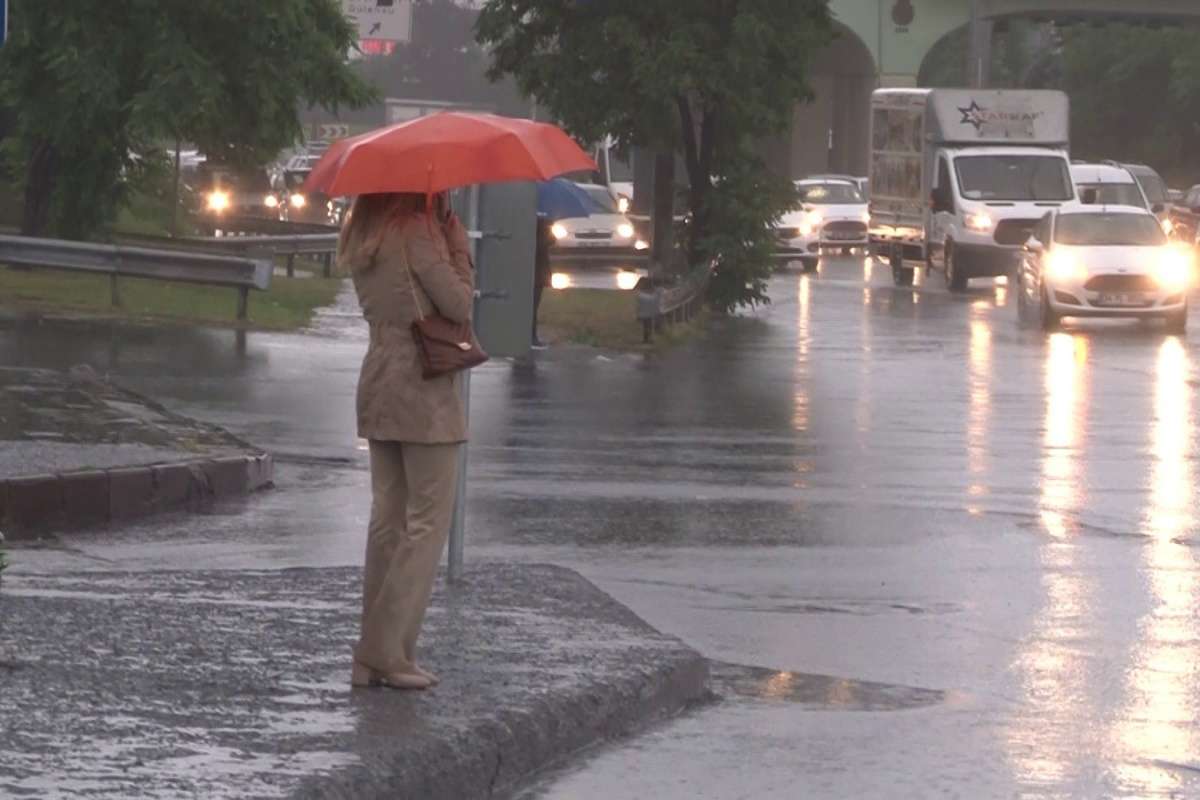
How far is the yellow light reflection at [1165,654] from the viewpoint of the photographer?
25.6ft

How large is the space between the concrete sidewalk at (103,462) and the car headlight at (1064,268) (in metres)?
17.0

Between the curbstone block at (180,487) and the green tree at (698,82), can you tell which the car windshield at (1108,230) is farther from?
the curbstone block at (180,487)

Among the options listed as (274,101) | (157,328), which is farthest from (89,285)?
(157,328)

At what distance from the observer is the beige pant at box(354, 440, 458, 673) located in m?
7.64

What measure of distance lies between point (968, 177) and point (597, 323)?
15.2 m

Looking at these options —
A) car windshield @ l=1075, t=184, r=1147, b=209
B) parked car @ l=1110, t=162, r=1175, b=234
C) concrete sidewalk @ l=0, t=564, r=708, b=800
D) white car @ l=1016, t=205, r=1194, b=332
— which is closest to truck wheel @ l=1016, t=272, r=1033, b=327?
white car @ l=1016, t=205, r=1194, b=332

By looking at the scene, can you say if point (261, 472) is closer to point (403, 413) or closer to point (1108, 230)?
point (403, 413)

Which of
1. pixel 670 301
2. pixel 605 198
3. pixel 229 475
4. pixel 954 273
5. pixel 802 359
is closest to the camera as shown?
pixel 229 475

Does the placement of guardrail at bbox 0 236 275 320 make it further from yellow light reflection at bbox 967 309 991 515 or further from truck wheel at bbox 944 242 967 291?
truck wheel at bbox 944 242 967 291

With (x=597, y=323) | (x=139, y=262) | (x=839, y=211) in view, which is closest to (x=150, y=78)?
(x=139, y=262)

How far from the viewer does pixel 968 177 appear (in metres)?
43.3

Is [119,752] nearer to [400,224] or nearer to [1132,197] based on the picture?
[400,224]

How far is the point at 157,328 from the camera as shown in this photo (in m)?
24.7

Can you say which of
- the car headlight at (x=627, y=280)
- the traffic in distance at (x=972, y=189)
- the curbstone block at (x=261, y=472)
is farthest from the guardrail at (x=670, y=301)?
the curbstone block at (x=261, y=472)
